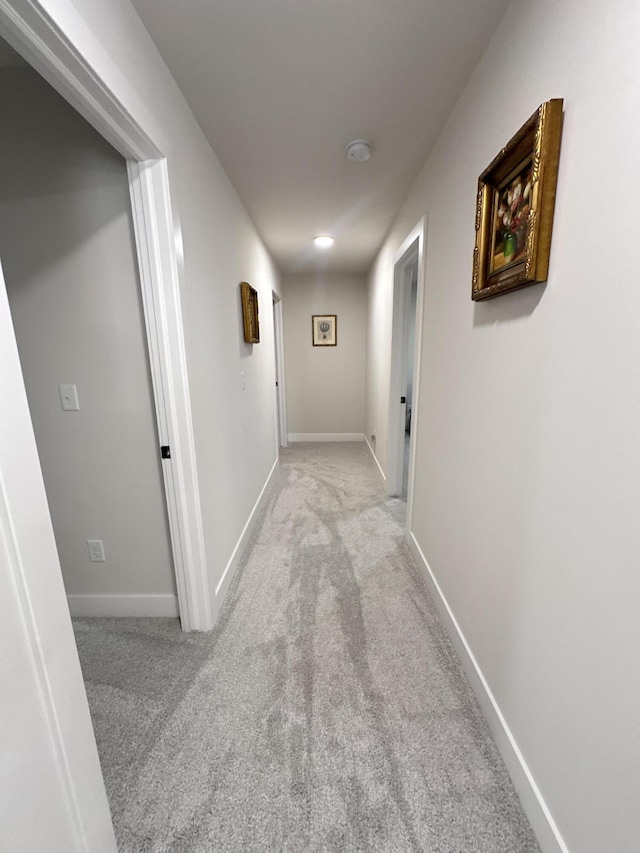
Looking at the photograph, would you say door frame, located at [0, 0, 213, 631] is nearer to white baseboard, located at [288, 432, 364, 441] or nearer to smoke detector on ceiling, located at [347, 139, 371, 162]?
smoke detector on ceiling, located at [347, 139, 371, 162]

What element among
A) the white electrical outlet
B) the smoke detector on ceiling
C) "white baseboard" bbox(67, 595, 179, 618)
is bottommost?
"white baseboard" bbox(67, 595, 179, 618)

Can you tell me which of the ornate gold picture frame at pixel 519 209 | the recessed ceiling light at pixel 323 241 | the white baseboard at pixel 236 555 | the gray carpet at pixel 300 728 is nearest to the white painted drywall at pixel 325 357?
the recessed ceiling light at pixel 323 241

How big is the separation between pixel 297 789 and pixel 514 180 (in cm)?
195

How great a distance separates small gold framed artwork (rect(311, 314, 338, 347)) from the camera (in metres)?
4.78

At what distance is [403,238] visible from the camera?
249 cm

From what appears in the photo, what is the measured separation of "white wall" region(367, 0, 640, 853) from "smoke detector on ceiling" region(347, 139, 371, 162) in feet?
1.48

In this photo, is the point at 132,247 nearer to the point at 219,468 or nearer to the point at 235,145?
the point at 235,145

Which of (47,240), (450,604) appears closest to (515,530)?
(450,604)

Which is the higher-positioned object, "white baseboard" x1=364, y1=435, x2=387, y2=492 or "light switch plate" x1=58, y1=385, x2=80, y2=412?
"light switch plate" x1=58, y1=385, x2=80, y2=412

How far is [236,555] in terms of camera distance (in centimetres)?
214

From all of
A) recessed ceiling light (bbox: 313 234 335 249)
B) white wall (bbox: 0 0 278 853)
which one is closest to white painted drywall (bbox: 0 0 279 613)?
white wall (bbox: 0 0 278 853)

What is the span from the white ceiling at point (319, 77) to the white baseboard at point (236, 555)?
2199 mm

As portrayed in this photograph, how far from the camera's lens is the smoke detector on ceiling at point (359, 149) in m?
1.70

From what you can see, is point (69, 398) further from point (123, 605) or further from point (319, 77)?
point (319, 77)
